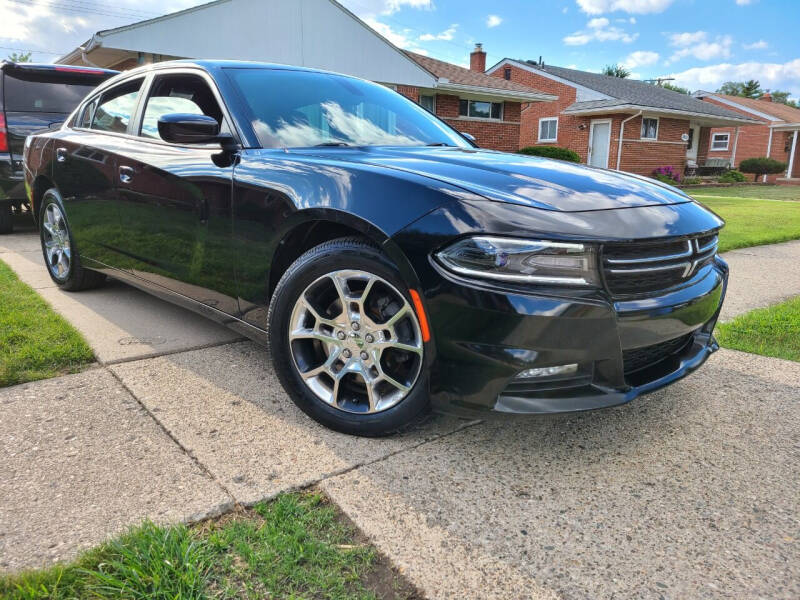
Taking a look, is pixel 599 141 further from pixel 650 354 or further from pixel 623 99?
pixel 650 354

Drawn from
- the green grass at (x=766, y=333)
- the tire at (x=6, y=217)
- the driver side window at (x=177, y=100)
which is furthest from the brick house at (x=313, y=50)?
the green grass at (x=766, y=333)

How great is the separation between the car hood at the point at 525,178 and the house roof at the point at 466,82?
16.3 meters

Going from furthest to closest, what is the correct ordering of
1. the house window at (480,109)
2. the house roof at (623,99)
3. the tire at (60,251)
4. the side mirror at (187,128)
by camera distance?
the house roof at (623,99) < the house window at (480,109) < the tire at (60,251) < the side mirror at (187,128)

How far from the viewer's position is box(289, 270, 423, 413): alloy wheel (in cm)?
226

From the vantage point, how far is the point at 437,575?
169 centimetres

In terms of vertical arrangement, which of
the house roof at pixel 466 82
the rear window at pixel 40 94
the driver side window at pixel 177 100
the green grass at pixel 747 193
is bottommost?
the green grass at pixel 747 193

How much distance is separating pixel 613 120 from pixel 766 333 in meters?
22.0

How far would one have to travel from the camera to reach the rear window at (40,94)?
6668mm

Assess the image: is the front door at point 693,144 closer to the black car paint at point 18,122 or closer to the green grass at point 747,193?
the green grass at point 747,193

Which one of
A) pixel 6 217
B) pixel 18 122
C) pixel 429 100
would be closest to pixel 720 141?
pixel 429 100

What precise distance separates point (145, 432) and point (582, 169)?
2.22 m

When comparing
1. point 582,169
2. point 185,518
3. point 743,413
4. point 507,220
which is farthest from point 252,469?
point 743,413

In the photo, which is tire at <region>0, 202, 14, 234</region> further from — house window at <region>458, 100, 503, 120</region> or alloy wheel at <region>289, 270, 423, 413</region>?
house window at <region>458, 100, 503, 120</region>

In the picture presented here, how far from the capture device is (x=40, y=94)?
22.5 ft
